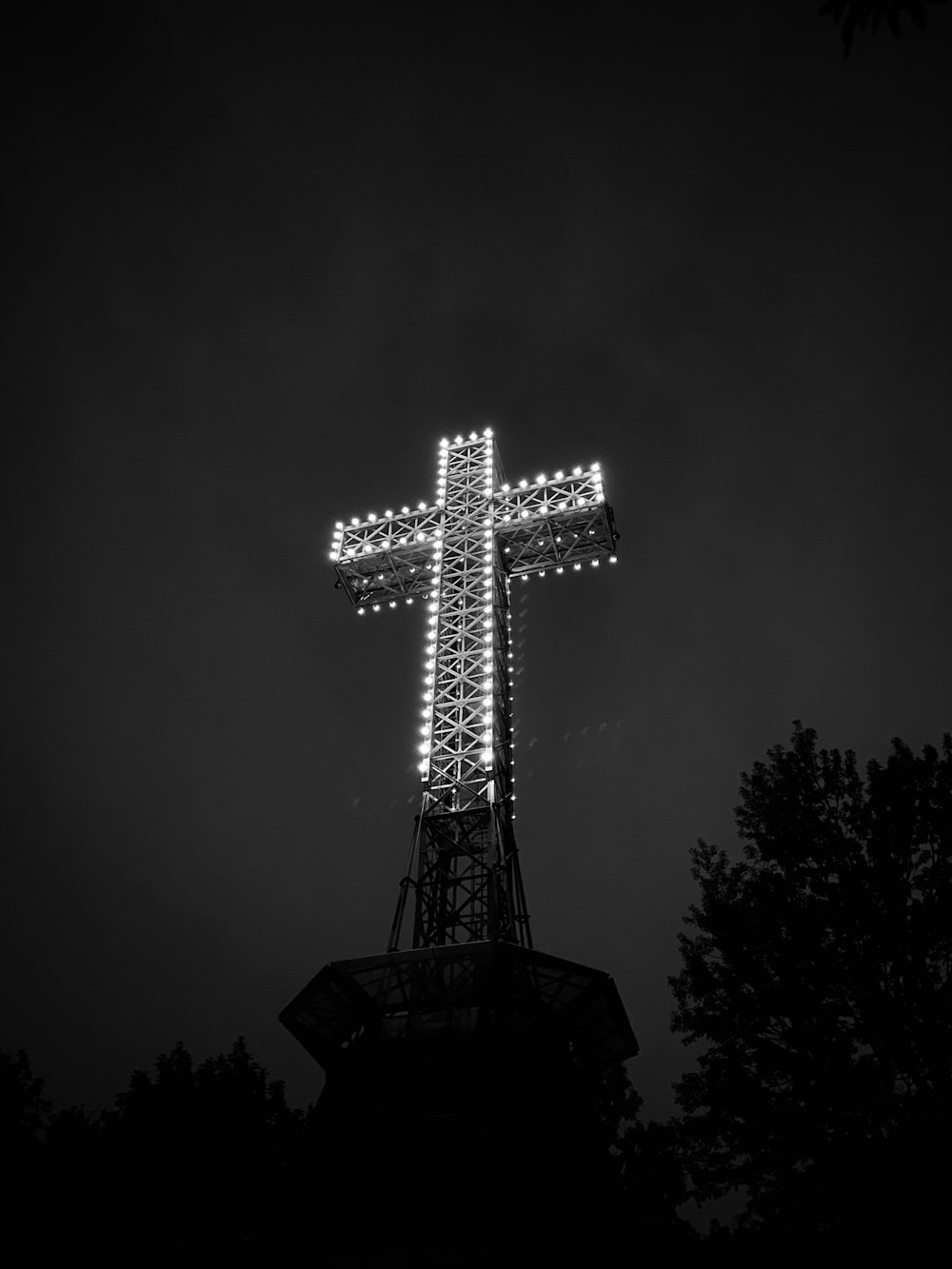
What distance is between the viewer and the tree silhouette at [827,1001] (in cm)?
1122

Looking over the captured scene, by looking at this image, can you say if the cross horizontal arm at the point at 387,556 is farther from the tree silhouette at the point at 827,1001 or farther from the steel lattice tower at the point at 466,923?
the tree silhouette at the point at 827,1001

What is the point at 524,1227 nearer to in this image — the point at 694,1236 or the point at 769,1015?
the point at 769,1015

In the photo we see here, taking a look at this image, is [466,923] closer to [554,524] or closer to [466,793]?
[466,793]

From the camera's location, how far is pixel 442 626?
56.7 feet

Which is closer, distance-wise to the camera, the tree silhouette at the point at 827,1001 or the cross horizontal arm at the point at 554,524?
the tree silhouette at the point at 827,1001

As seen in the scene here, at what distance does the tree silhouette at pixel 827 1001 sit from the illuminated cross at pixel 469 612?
3810 millimetres

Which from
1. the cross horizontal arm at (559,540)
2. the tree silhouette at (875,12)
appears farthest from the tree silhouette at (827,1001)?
the tree silhouette at (875,12)

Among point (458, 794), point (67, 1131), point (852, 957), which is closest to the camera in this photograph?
point (852, 957)

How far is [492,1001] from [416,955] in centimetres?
116

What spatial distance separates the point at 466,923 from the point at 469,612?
636 centimetres

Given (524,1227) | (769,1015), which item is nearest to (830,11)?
(524,1227)

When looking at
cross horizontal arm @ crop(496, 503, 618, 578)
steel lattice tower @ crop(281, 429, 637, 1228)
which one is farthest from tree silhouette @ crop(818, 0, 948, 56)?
cross horizontal arm @ crop(496, 503, 618, 578)

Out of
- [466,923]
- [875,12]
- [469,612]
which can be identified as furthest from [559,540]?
[875,12]

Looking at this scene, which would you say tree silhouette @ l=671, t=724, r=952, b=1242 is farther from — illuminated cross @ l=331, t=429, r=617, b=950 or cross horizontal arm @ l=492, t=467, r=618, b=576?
cross horizontal arm @ l=492, t=467, r=618, b=576
